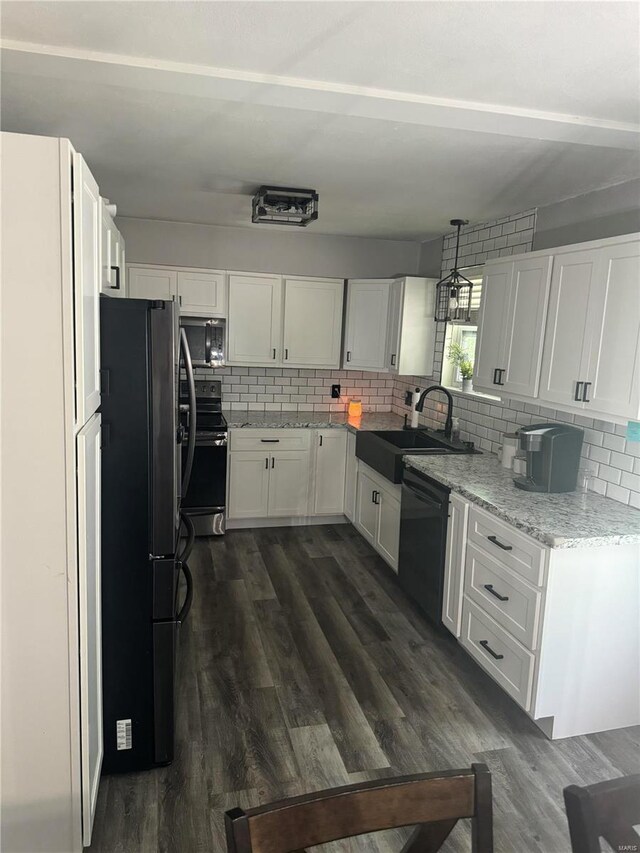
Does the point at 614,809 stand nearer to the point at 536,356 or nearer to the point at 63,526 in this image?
the point at 63,526

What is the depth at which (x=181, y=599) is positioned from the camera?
374 cm

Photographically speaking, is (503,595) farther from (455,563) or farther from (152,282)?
(152,282)

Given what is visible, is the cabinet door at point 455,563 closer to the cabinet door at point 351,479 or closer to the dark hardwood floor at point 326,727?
the dark hardwood floor at point 326,727

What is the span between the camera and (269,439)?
4.77 m

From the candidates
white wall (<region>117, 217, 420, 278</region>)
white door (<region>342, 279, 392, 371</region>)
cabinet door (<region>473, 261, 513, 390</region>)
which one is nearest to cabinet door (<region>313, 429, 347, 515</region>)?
white door (<region>342, 279, 392, 371</region>)

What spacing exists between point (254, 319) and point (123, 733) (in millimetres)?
3419

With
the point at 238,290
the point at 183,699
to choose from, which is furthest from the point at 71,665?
the point at 238,290

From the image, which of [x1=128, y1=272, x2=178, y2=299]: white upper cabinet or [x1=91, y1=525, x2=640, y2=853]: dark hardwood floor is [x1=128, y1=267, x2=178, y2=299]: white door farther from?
[x1=91, y1=525, x2=640, y2=853]: dark hardwood floor

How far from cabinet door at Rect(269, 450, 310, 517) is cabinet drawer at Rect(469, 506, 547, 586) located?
2.16 meters

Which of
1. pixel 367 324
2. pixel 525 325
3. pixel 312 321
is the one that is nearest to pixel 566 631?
pixel 525 325

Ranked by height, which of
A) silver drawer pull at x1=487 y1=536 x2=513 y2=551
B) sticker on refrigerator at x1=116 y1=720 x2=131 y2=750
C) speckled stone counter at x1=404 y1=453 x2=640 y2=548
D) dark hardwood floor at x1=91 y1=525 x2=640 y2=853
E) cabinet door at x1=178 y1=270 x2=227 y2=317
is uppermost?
cabinet door at x1=178 y1=270 x2=227 y2=317

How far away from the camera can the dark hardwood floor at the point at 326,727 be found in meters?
2.07

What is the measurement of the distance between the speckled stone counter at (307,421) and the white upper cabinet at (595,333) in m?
2.05

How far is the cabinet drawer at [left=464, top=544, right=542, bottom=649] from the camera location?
8.08 ft
